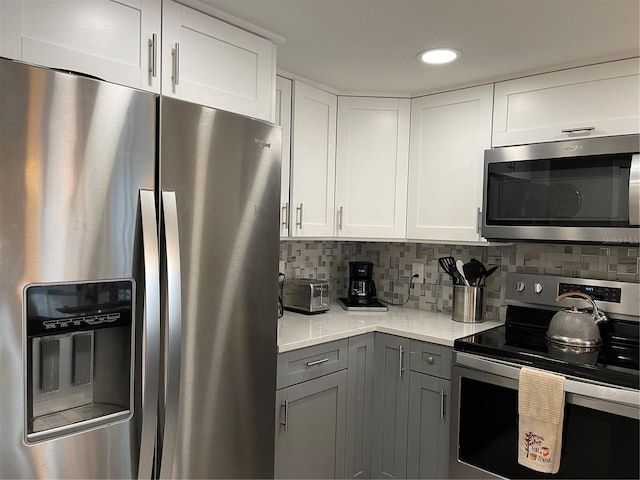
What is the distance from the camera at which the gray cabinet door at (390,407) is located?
2312mm

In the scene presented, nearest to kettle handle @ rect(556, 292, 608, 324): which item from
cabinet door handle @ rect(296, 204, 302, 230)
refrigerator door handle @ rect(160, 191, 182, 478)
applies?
cabinet door handle @ rect(296, 204, 302, 230)

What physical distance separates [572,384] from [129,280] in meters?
1.56

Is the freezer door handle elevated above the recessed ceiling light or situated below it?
below

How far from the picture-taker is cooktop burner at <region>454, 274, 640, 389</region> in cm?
175

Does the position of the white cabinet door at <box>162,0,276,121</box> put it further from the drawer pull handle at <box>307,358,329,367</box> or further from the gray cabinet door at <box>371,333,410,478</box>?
the gray cabinet door at <box>371,333,410,478</box>

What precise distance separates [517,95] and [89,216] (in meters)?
1.95

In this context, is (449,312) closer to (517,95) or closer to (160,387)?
(517,95)

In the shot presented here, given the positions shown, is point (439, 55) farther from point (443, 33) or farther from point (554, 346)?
point (554, 346)

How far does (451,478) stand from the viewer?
2115mm

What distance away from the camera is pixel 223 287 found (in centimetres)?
154

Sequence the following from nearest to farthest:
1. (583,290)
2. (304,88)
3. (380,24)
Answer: (380,24) → (583,290) → (304,88)

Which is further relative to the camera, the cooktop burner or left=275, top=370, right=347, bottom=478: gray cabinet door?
left=275, top=370, right=347, bottom=478: gray cabinet door

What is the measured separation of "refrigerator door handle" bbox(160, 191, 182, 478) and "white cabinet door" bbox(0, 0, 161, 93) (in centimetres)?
45

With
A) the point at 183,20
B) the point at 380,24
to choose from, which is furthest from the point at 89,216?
the point at 380,24
